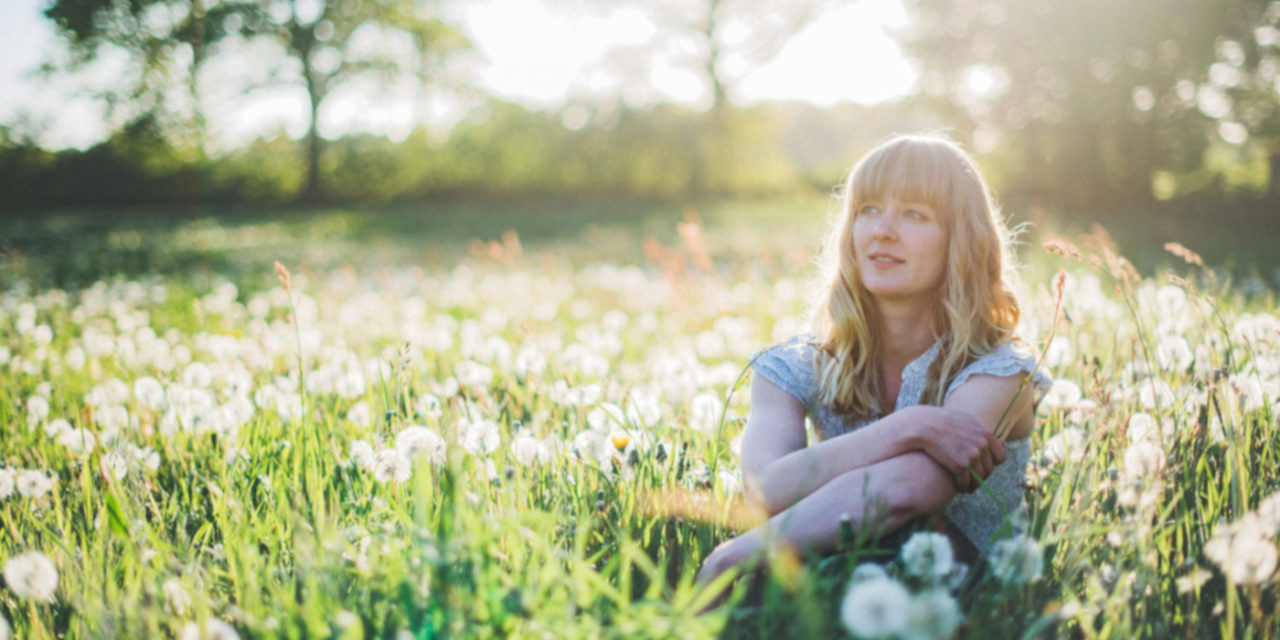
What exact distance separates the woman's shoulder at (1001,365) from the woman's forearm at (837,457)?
0.33 metres

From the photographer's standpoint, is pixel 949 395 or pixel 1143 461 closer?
pixel 1143 461

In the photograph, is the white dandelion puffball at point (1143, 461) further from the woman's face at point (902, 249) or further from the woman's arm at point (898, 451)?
the woman's face at point (902, 249)

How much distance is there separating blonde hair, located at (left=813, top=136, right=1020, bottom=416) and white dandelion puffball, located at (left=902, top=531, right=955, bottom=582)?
81cm

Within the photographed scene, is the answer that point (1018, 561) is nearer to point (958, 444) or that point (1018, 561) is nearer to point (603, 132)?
point (958, 444)

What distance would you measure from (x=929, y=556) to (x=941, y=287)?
1081 millimetres

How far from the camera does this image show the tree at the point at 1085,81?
1585cm

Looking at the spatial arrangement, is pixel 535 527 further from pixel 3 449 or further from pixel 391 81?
pixel 391 81

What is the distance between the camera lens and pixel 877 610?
42.3 inches

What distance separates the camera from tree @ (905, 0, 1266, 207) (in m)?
15.9

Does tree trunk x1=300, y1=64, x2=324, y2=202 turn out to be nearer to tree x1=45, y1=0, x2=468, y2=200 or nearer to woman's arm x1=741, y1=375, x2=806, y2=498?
tree x1=45, y1=0, x2=468, y2=200

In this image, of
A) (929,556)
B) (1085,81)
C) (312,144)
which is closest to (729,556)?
(929,556)

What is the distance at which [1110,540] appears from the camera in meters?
1.49

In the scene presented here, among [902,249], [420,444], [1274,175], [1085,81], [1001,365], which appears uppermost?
[1085,81]

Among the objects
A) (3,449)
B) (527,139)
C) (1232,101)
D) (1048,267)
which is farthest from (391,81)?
(3,449)
